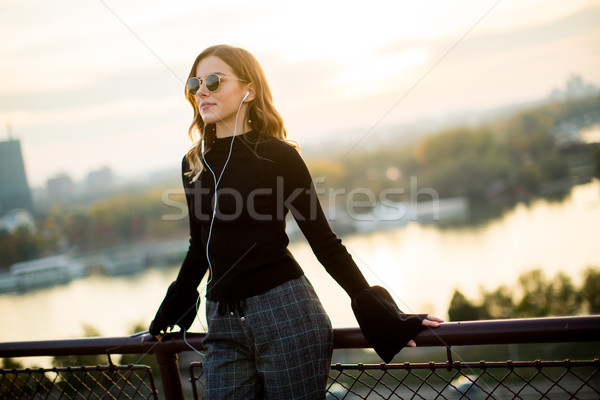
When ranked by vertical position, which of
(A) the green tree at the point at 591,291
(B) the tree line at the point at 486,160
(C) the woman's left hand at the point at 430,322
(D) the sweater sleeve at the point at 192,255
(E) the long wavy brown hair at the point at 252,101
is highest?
(E) the long wavy brown hair at the point at 252,101

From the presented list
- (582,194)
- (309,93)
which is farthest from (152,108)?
(582,194)

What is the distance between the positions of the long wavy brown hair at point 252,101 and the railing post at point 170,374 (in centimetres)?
66

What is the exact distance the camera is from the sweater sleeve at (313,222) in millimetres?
1553

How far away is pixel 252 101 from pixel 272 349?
85cm

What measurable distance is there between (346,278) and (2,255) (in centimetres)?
7273

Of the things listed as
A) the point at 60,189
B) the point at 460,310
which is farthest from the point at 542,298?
the point at 60,189

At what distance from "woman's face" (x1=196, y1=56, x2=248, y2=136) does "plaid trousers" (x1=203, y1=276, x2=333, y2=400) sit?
613 millimetres

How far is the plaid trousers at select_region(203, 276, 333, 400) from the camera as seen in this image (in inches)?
58.6

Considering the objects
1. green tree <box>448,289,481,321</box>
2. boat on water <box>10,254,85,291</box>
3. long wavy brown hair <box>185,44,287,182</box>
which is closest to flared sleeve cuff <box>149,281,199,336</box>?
long wavy brown hair <box>185,44,287,182</box>

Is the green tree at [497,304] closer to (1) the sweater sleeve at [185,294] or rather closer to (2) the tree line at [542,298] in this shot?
(2) the tree line at [542,298]

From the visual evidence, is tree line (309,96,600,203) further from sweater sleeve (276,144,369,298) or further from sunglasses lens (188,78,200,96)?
sweater sleeve (276,144,369,298)

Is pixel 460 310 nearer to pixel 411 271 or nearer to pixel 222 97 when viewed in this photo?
pixel 411 271

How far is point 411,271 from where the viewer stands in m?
50.7

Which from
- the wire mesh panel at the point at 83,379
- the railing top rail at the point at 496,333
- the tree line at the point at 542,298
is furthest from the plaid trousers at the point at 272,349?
the tree line at the point at 542,298
